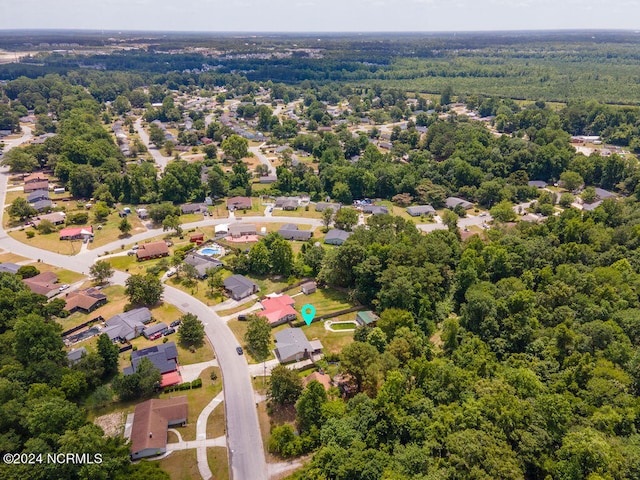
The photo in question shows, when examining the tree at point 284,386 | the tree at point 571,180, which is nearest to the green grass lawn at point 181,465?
the tree at point 284,386

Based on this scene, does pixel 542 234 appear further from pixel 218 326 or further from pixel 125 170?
pixel 125 170

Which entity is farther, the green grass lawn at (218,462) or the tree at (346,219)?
the tree at (346,219)

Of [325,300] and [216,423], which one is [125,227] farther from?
[216,423]

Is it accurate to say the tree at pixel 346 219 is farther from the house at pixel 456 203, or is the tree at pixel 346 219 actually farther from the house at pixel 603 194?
the house at pixel 603 194

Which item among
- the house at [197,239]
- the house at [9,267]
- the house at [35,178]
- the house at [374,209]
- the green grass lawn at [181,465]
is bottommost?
the green grass lawn at [181,465]

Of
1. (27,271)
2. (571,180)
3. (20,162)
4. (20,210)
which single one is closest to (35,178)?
(20,162)

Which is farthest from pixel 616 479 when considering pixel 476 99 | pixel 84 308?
pixel 476 99
